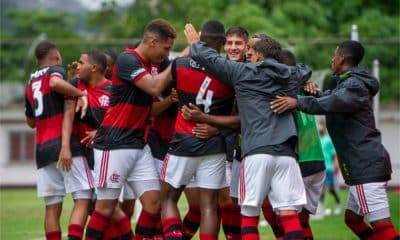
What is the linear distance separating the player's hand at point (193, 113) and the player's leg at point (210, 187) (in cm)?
44

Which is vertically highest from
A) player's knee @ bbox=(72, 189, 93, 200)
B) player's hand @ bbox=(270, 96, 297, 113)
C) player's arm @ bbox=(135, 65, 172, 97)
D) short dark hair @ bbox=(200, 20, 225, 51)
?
short dark hair @ bbox=(200, 20, 225, 51)

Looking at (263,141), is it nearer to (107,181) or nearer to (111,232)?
(107,181)

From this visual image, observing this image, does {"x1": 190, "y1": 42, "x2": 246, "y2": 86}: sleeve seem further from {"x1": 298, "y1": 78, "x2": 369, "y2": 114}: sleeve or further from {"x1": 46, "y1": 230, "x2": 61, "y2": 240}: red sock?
{"x1": 46, "y1": 230, "x2": 61, "y2": 240}: red sock

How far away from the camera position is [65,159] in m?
11.5

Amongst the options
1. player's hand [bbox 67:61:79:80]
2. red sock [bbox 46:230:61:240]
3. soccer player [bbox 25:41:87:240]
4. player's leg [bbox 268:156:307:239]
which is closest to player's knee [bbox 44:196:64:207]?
soccer player [bbox 25:41:87:240]

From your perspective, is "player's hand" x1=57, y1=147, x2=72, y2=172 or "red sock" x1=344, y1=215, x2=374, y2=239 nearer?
"red sock" x1=344, y1=215, x2=374, y2=239

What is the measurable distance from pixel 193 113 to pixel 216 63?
24.5 inches

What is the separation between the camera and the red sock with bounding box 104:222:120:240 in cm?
1208

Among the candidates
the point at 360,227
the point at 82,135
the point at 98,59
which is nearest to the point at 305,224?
the point at 360,227

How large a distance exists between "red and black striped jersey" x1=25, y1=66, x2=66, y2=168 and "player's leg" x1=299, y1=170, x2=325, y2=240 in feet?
9.45

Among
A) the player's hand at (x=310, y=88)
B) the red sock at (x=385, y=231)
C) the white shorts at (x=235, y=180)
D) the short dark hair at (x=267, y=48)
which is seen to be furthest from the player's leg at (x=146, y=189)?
the red sock at (x=385, y=231)

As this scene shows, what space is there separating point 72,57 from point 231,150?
20272mm

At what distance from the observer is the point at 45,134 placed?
11734 millimetres

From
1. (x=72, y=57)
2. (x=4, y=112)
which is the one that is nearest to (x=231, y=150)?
(x=72, y=57)
